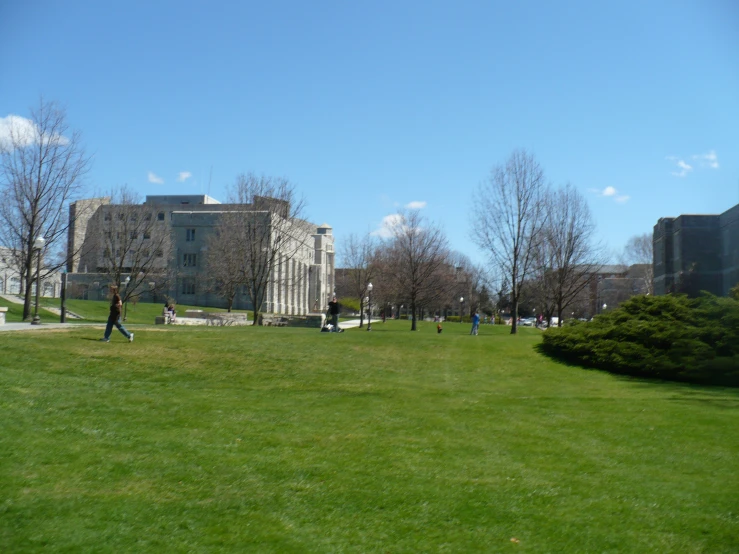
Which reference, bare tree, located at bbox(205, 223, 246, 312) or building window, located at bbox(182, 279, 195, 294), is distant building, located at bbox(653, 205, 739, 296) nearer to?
bare tree, located at bbox(205, 223, 246, 312)

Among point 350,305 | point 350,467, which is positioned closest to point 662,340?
point 350,467

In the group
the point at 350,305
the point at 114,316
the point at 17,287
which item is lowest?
the point at 114,316

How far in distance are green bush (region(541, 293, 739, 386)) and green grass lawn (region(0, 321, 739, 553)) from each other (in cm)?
284

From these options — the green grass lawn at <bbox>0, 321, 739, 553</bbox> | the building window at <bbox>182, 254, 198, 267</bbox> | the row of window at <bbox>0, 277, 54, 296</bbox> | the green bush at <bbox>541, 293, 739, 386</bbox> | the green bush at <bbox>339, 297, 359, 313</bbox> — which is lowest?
the green grass lawn at <bbox>0, 321, 739, 553</bbox>

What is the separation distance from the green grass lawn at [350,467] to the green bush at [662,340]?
2837 mm

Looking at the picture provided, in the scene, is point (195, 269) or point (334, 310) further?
point (195, 269)

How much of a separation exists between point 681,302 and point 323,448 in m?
17.8

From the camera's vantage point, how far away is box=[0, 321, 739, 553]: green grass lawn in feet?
20.5

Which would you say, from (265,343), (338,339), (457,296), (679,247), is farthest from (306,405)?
(457,296)

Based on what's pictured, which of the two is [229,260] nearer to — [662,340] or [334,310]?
[334,310]

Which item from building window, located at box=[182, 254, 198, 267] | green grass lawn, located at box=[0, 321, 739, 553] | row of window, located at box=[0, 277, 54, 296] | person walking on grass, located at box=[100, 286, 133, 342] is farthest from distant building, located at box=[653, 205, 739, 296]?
row of window, located at box=[0, 277, 54, 296]

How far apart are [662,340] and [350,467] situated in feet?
48.7

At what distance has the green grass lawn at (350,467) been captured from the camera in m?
6.23

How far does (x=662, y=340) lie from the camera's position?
2005 centimetres
